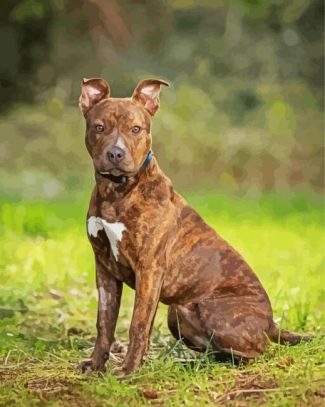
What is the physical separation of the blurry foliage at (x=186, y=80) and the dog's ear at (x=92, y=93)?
317 inches

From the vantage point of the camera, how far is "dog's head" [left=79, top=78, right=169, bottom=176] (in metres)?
5.06

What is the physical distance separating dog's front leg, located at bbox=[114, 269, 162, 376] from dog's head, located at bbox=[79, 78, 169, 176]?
543 mm

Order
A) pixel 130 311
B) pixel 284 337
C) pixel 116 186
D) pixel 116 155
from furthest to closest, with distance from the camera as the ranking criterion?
pixel 130 311
pixel 284 337
pixel 116 186
pixel 116 155

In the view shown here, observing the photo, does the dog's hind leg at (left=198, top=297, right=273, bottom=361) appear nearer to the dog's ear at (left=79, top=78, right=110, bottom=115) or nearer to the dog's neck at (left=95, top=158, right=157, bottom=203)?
the dog's neck at (left=95, top=158, right=157, bottom=203)

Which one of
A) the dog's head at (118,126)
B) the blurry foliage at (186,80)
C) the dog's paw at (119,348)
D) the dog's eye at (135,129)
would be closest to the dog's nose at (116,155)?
the dog's head at (118,126)

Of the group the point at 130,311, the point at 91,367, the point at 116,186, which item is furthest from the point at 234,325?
the point at 130,311

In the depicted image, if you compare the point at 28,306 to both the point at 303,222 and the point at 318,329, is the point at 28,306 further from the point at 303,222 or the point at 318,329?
the point at 303,222

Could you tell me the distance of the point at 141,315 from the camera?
521cm

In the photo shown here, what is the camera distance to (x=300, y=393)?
494 centimetres

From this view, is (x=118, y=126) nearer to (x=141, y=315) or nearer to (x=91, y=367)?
(x=141, y=315)

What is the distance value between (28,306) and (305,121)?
8.39 metres

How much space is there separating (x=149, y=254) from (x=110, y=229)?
232mm

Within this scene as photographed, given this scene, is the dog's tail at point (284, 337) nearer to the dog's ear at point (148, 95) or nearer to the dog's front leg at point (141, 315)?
the dog's front leg at point (141, 315)

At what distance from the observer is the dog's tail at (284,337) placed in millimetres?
5616
